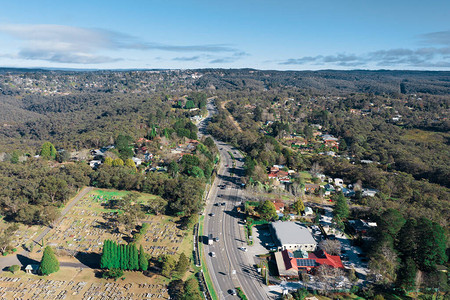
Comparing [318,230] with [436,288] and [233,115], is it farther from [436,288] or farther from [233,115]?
[233,115]

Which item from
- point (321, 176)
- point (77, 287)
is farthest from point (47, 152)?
point (321, 176)

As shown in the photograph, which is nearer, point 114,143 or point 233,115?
point 114,143

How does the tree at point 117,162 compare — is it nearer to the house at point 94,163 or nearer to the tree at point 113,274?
the house at point 94,163

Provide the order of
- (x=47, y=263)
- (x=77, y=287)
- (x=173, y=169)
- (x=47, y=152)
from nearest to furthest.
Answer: (x=77, y=287)
(x=47, y=263)
(x=173, y=169)
(x=47, y=152)

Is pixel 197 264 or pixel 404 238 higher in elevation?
pixel 404 238

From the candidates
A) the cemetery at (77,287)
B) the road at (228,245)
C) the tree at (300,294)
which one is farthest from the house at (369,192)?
the cemetery at (77,287)

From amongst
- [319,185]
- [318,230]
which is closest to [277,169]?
[319,185]

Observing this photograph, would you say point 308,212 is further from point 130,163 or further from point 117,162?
point 117,162
